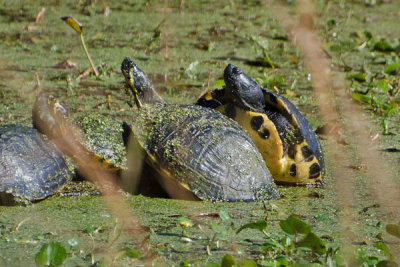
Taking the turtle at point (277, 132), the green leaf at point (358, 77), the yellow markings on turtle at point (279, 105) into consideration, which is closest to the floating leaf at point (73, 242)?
the turtle at point (277, 132)

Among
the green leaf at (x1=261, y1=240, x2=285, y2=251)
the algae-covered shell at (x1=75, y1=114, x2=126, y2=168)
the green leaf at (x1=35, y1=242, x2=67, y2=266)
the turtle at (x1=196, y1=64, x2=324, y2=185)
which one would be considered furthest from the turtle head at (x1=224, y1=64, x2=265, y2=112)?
the green leaf at (x1=35, y1=242, x2=67, y2=266)

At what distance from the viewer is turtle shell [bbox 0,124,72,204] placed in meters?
2.89

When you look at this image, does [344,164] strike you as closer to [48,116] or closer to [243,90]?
[243,90]

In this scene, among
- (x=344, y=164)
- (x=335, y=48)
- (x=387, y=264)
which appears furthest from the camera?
(x=335, y=48)

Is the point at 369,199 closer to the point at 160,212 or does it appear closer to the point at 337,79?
the point at 160,212

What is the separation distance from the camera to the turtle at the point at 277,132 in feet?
11.5

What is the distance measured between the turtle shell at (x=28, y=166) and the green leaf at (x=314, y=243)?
49.7 inches

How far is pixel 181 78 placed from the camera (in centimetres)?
546

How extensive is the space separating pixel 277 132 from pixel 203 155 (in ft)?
1.94

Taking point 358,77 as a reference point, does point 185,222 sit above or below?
below

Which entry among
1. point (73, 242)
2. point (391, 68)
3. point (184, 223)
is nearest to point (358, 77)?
point (391, 68)

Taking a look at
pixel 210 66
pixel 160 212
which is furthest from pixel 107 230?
pixel 210 66

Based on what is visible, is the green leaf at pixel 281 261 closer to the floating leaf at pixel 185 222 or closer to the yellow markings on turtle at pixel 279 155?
the floating leaf at pixel 185 222

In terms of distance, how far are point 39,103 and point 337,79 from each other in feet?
10.5
